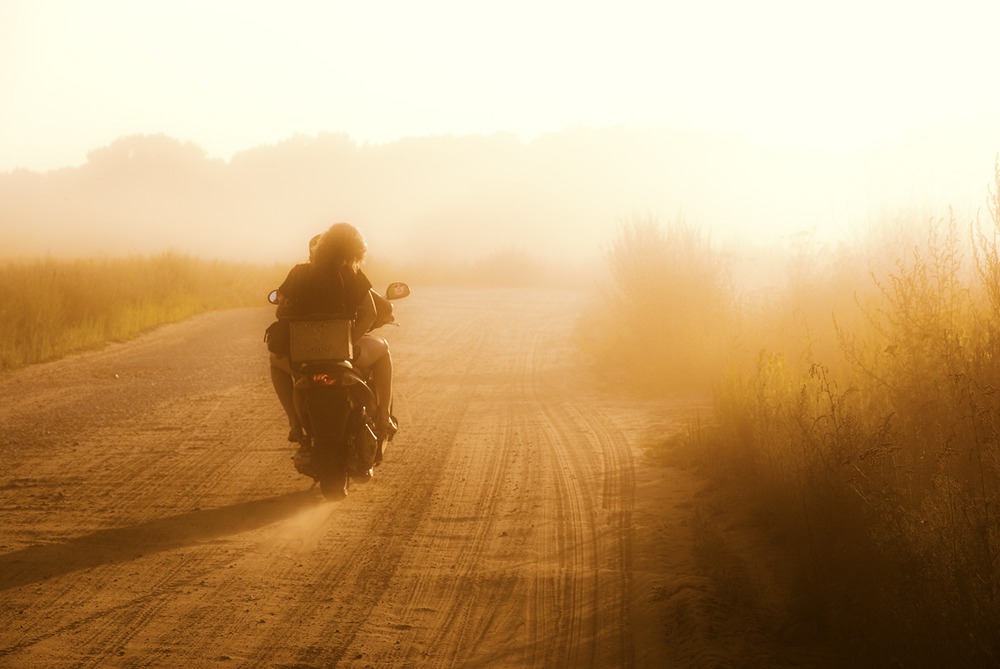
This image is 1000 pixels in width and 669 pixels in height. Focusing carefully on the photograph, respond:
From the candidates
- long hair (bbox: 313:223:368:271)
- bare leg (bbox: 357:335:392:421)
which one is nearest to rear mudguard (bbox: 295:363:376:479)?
bare leg (bbox: 357:335:392:421)

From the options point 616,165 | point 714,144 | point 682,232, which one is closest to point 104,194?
point 616,165

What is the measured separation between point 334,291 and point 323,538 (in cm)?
175

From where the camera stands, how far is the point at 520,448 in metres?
9.13

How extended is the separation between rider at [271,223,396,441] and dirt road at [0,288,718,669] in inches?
40.5

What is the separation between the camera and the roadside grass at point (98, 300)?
1456 cm

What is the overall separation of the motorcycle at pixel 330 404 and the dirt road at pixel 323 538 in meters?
0.32

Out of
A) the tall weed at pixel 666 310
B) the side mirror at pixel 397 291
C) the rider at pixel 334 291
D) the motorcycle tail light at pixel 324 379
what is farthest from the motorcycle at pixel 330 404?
the tall weed at pixel 666 310

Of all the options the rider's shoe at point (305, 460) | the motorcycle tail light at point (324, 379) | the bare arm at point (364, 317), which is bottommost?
the rider's shoe at point (305, 460)

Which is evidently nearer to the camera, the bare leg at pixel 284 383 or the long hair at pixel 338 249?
the long hair at pixel 338 249

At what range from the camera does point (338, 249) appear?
7.13 metres

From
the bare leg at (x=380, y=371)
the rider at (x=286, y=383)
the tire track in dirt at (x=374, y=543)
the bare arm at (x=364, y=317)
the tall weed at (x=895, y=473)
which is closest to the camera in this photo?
the tall weed at (x=895, y=473)

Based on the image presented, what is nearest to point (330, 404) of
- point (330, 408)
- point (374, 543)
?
point (330, 408)

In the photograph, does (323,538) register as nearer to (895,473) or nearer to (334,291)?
(334,291)

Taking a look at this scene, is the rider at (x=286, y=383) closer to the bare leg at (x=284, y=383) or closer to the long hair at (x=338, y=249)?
the bare leg at (x=284, y=383)
